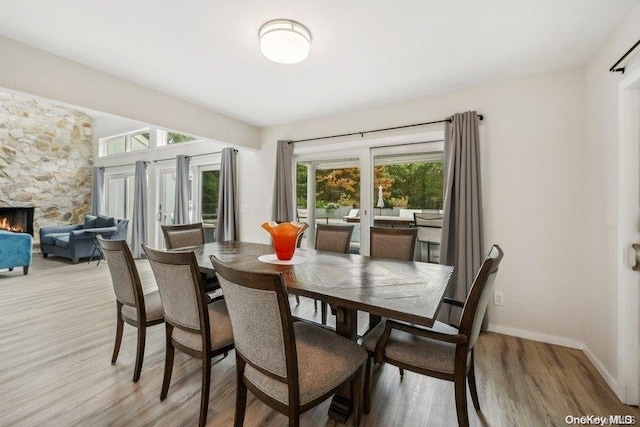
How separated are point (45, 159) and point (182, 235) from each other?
605 centimetres

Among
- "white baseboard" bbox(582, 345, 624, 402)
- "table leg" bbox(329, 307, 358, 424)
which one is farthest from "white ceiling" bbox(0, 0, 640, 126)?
"white baseboard" bbox(582, 345, 624, 402)

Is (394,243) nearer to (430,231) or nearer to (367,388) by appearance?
(430,231)

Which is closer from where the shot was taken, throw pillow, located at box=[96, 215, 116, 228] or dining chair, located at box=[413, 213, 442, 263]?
dining chair, located at box=[413, 213, 442, 263]

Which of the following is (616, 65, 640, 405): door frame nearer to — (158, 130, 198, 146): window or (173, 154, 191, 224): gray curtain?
(173, 154, 191, 224): gray curtain

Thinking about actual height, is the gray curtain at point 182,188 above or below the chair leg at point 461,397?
above

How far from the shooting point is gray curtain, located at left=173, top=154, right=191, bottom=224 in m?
5.15

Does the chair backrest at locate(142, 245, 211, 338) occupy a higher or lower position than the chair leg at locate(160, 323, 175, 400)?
higher

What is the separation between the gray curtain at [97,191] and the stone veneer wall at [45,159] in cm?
41

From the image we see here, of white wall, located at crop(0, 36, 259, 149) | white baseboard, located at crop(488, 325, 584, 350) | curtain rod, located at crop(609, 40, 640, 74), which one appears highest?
white wall, located at crop(0, 36, 259, 149)

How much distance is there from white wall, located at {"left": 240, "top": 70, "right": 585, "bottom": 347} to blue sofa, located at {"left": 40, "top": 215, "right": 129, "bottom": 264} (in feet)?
20.6

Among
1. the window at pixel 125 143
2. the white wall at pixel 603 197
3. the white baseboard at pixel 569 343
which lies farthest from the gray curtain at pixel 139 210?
the white wall at pixel 603 197

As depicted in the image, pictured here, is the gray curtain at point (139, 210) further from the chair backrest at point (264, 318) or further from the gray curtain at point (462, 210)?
the gray curtain at point (462, 210)

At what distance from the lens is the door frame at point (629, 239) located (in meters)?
1.71

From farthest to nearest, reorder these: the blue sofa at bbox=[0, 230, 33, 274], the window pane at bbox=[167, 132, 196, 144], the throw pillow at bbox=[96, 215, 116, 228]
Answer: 1. the throw pillow at bbox=[96, 215, 116, 228]
2. the window pane at bbox=[167, 132, 196, 144]
3. the blue sofa at bbox=[0, 230, 33, 274]
